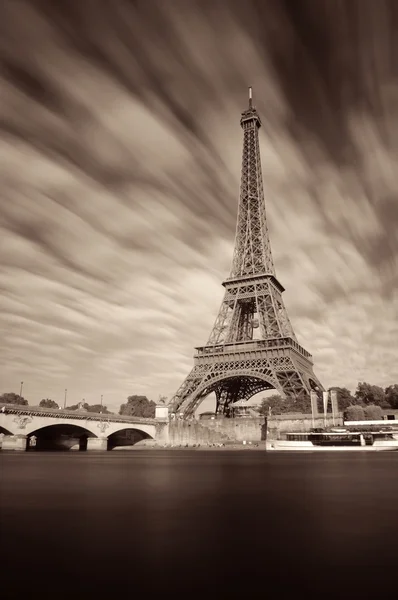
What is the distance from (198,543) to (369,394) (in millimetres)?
96216

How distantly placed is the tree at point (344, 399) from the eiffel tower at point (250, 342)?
8.46m

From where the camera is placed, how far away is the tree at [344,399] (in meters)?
93.9

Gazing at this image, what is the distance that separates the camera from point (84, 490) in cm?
2284

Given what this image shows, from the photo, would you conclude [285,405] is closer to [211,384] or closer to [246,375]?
[246,375]

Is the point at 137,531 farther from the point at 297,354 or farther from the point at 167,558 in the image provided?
the point at 297,354

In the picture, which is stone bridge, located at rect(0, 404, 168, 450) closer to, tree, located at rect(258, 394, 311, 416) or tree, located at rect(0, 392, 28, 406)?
tree, located at rect(258, 394, 311, 416)

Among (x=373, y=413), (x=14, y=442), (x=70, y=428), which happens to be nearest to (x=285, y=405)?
(x=373, y=413)

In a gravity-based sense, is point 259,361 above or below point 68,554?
above

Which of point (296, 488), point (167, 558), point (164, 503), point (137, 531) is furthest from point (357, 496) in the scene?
point (167, 558)

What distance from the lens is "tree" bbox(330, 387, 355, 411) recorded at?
93875 millimetres

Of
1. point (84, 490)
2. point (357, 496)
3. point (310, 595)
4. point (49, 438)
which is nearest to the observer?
point (310, 595)

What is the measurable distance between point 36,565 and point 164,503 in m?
9.48

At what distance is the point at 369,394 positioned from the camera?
3944 inches

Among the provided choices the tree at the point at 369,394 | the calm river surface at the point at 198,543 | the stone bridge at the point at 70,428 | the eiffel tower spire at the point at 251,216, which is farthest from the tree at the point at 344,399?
the calm river surface at the point at 198,543
